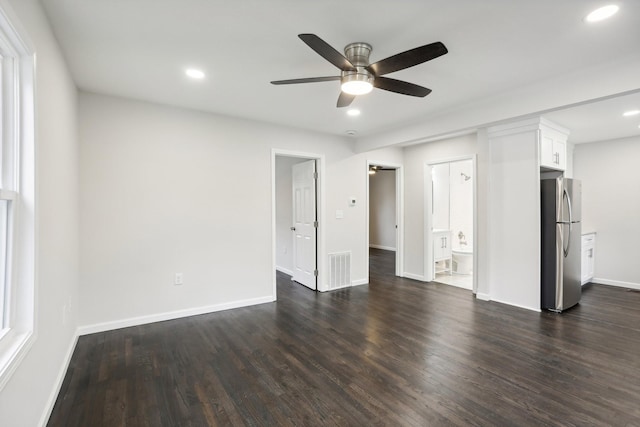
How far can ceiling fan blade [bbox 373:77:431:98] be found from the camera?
94.4 inches

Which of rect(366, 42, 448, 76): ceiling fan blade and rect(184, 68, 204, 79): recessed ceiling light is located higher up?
rect(184, 68, 204, 79): recessed ceiling light

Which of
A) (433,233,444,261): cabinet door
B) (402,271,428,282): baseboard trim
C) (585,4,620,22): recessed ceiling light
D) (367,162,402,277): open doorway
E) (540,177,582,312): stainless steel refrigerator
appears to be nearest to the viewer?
(585,4,620,22): recessed ceiling light

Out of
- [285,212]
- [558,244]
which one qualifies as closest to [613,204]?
[558,244]

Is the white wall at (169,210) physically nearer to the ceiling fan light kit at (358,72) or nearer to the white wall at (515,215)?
the ceiling fan light kit at (358,72)

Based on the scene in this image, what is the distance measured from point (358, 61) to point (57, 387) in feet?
10.7

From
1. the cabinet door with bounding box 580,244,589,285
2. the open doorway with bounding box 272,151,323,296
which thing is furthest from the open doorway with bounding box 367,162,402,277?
the cabinet door with bounding box 580,244,589,285

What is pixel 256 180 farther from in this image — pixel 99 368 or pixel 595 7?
pixel 595 7

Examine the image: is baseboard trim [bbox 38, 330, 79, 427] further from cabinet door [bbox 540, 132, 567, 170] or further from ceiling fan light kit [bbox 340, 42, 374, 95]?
cabinet door [bbox 540, 132, 567, 170]

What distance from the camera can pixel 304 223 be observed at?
5.28 metres

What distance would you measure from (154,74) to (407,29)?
2232 mm

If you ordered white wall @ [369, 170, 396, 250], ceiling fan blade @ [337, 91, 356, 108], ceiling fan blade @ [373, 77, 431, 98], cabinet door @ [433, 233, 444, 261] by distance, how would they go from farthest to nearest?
white wall @ [369, 170, 396, 250]
cabinet door @ [433, 233, 444, 261]
ceiling fan blade @ [337, 91, 356, 108]
ceiling fan blade @ [373, 77, 431, 98]

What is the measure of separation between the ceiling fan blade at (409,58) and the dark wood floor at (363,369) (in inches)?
90.0

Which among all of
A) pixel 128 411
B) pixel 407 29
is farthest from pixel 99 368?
pixel 407 29

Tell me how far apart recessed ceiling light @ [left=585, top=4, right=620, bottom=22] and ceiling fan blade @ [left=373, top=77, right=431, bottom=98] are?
1028 mm
